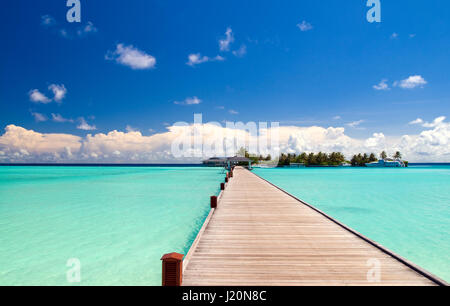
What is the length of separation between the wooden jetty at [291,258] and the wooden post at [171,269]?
134mm

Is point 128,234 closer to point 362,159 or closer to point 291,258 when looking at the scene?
point 291,258

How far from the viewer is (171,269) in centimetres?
363

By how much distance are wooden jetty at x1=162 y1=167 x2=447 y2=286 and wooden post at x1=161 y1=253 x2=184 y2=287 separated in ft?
0.44

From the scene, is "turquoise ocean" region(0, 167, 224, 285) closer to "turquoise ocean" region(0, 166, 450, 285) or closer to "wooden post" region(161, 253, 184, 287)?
Result: "turquoise ocean" region(0, 166, 450, 285)

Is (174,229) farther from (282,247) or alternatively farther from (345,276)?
(345,276)

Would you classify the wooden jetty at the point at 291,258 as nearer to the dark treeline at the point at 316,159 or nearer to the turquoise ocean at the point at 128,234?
the turquoise ocean at the point at 128,234

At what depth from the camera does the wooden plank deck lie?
4.27 m

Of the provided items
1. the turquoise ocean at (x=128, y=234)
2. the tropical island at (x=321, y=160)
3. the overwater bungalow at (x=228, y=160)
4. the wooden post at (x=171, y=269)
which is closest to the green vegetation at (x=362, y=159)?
the tropical island at (x=321, y=160)

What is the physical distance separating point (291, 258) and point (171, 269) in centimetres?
287

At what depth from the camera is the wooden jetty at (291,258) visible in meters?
4.25

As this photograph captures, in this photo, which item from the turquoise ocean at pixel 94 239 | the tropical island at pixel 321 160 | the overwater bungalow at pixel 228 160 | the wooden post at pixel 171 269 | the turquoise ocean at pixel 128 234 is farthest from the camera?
the tropical island at pixel 321 160
